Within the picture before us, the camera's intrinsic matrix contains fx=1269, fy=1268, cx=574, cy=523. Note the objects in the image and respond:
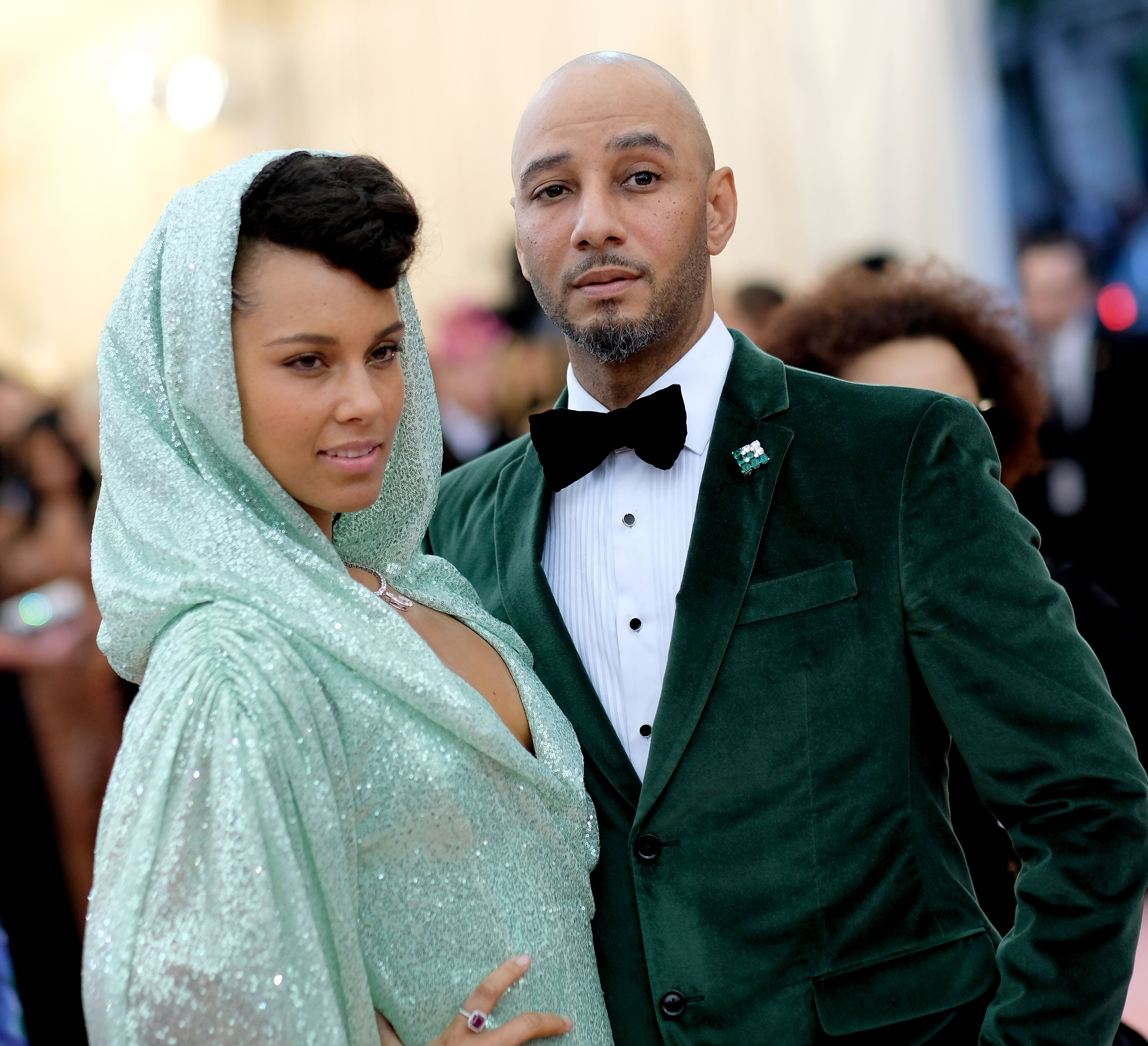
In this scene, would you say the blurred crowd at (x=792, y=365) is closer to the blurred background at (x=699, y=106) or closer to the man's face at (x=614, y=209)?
the blurred background at (x=699, y=106)

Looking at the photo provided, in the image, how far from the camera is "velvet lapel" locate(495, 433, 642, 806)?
1.61 m

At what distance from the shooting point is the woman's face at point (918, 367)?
2.39 m

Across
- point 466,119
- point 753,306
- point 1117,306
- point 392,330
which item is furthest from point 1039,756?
point 466,119

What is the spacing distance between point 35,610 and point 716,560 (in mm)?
2260

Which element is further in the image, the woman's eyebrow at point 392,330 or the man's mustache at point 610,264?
the man's mustache at point 610,264

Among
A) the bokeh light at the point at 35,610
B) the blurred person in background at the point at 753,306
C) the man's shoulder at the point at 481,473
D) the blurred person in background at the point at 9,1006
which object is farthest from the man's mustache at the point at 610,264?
the blurred person in background at the point at 753,306

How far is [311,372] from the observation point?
1.38 meters

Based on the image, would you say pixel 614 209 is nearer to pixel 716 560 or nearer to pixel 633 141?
pixel 633 141

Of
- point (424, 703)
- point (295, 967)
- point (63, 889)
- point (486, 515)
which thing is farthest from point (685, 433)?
point (63, 889)

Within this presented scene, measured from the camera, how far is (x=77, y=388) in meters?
5.07

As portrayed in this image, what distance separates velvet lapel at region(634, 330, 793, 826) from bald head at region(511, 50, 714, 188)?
14.7 inches

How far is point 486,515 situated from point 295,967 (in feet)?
2.82

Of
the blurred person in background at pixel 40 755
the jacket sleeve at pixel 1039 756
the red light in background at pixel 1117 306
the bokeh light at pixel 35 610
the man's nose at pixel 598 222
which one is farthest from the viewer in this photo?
the red light in background at pixel 1117 306

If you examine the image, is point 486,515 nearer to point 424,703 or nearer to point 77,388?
point 424,703
